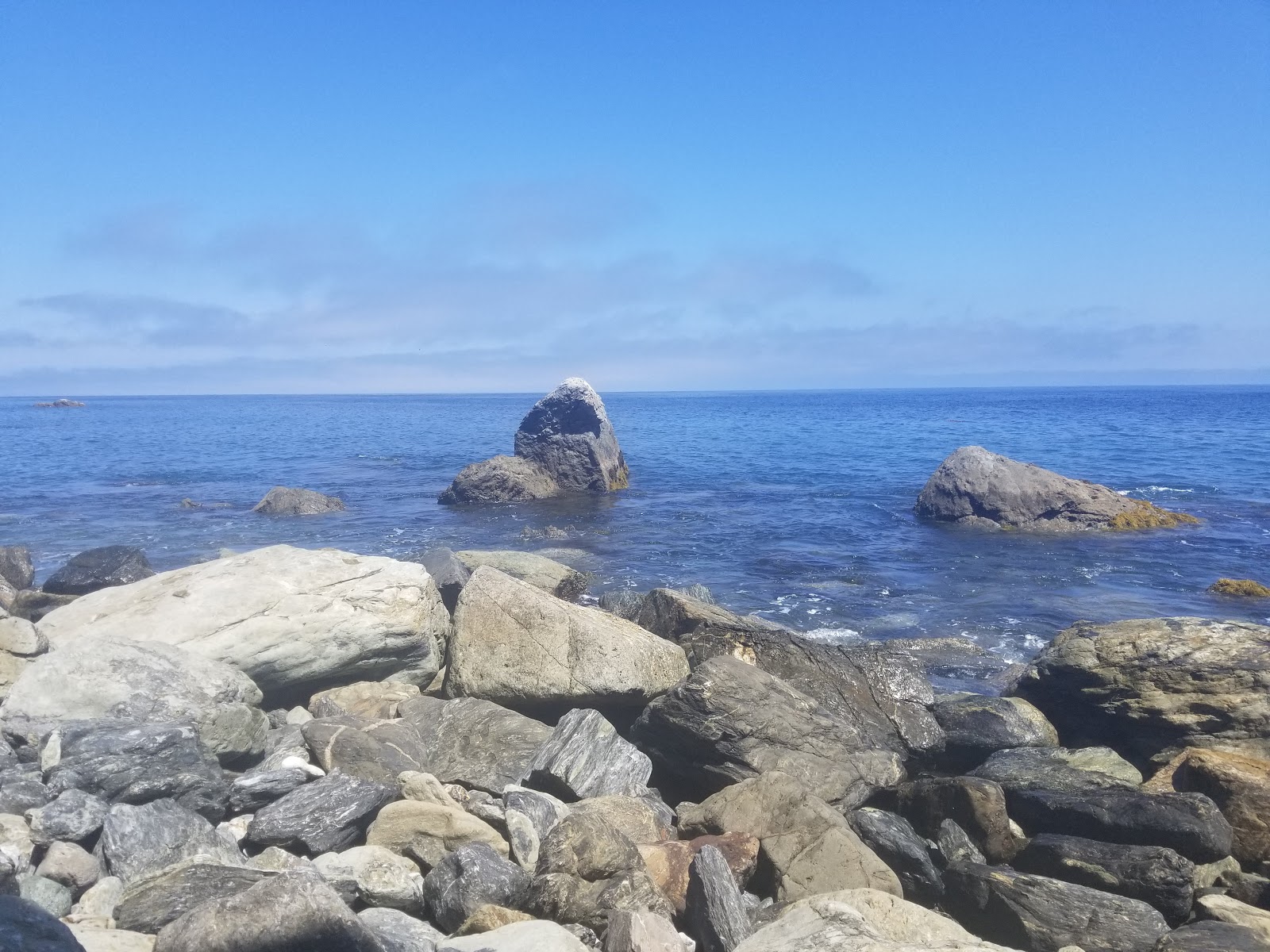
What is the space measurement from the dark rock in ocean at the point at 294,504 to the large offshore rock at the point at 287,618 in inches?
742

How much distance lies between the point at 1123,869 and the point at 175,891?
6458 millimetres

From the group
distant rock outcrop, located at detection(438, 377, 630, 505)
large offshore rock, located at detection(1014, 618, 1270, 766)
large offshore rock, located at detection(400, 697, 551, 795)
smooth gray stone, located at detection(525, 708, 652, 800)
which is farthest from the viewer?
distant rock outcrop, located at detection(438, 377, 630, 505)

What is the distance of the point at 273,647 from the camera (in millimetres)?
8398

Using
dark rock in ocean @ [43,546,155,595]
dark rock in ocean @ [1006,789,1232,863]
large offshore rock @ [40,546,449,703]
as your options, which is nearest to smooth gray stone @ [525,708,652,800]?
large offshore rock @ [40,546,449,703]

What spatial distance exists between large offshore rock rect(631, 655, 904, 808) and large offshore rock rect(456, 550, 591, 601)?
317 inches

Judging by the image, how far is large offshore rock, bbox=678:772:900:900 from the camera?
594cm

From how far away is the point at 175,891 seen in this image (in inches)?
190

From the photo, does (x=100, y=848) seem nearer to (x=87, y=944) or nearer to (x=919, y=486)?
(x=87, y=944)

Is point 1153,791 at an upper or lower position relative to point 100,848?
lower

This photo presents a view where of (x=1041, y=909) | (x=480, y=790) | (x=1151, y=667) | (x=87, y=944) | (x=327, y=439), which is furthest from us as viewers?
(x=327, y=439)

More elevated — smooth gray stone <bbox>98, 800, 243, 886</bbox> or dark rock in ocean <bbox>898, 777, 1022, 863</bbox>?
smooth gray stone <bbox>98, 800, 243, 886</bbox>

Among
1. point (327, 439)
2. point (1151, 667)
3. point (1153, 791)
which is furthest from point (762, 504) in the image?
point (327, 439)

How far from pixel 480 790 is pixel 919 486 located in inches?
1239

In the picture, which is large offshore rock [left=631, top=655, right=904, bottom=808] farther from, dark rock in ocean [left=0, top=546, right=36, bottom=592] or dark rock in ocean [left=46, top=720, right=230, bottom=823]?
dark rock in ocean [left=0, top=546, right=36, bottom=592]
